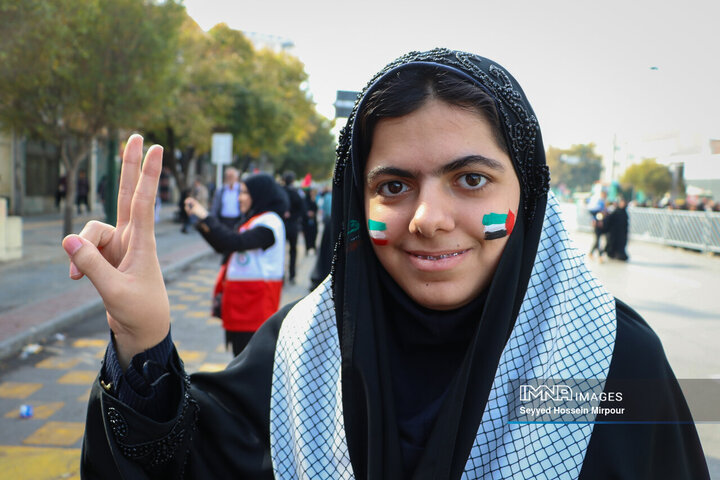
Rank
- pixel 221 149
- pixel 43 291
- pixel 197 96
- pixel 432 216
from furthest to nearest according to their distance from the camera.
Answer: pixel 197 96, pixel 221 149, pixel 43 291, pixel 432 216

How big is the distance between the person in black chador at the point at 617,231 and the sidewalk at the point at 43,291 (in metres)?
9.52

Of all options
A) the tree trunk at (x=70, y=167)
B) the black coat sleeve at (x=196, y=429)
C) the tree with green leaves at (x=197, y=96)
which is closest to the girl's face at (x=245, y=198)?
the black coat sleeve at (x=196, y=429)

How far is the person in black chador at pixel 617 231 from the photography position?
1461 centimetres

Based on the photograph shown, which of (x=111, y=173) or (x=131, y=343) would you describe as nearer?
(x=131, y=343)

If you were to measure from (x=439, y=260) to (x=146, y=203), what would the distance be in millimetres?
670

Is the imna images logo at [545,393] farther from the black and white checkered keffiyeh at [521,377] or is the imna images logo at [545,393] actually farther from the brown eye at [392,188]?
the brown eye at [392,188]

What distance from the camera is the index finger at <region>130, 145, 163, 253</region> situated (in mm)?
1385

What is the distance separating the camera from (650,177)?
141ft

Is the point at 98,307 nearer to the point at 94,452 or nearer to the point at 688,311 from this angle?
the point at 94,452

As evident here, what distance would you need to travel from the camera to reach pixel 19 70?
10.2 meters

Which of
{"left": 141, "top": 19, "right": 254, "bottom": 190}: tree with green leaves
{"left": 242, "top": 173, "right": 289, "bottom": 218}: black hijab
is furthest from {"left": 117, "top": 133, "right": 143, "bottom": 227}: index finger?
{"left": 141, "top": 19, "right": 254, "bottom": 190}: tree with green leaves

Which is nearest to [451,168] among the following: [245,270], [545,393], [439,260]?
[439,260]

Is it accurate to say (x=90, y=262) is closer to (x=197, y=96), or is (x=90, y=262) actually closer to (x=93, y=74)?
(x=93, y=74)

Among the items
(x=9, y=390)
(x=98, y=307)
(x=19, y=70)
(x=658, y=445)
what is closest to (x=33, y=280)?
(x=98, y=307)
